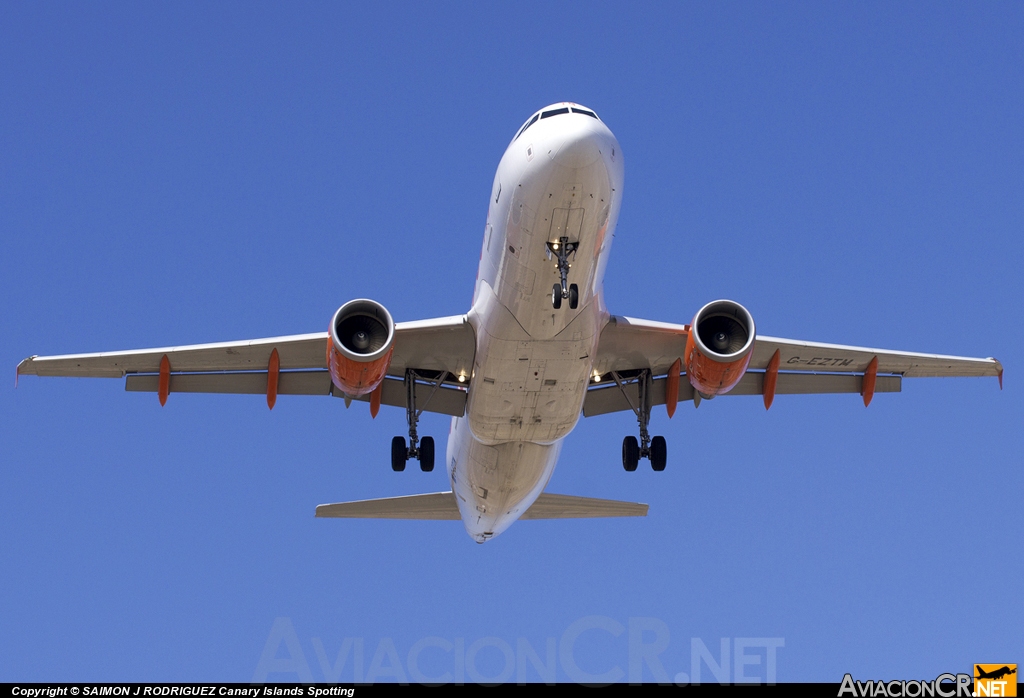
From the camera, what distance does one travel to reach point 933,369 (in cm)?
2698

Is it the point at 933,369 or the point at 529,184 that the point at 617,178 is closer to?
the point at 529,184

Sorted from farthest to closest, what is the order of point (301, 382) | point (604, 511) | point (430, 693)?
point (604, 511) < point (301, 382) < point (430, 693)

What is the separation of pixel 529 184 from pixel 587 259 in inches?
65.8

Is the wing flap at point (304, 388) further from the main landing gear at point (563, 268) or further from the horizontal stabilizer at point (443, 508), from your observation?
the main landing gear at point (563, 268)

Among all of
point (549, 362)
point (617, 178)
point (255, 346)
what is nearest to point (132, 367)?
point (255, 346)

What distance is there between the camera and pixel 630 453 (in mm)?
26531

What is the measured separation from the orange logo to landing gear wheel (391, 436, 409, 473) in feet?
37.1

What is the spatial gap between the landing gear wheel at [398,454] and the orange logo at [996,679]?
11318 mm

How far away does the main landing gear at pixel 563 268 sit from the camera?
20344 millimetres

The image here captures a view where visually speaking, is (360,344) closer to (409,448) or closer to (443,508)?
(409,448)

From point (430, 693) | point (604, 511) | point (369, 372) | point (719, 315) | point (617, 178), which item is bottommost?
point (430, 693)

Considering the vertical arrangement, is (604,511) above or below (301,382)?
below

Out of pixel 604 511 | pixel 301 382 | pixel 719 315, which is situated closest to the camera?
pixel 719 315

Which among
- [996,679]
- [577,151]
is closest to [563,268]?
[577,151]
